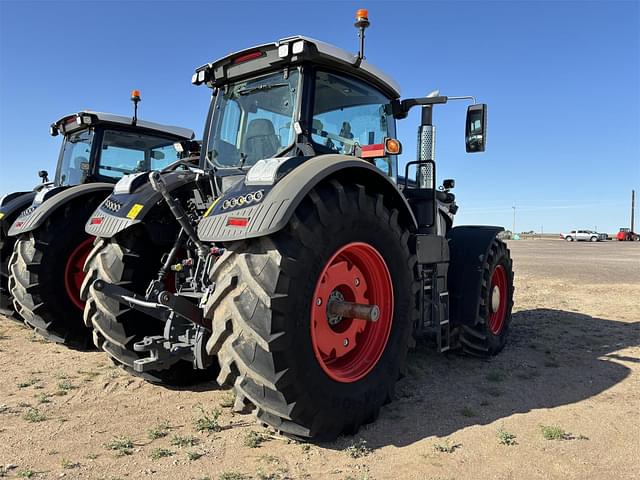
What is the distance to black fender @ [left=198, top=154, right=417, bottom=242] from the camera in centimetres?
261

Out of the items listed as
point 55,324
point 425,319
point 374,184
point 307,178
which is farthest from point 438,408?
point 55,324

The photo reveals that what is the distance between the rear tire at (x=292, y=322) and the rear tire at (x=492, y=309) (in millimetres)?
2040

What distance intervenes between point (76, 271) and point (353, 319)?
3683 millimetres

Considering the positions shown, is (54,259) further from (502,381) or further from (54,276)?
(502,381)

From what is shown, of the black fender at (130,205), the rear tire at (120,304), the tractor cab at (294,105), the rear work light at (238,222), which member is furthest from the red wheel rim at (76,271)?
the rear work light at (238,222)

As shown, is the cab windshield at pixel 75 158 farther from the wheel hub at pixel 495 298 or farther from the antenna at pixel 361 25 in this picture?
the wheel hub at pixel 495 298

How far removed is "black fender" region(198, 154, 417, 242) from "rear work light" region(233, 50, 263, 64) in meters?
1.17

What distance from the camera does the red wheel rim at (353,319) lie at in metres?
3.10

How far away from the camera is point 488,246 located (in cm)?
500

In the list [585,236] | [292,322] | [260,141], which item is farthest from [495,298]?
[585,236]

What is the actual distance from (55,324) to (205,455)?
3249 millimetres

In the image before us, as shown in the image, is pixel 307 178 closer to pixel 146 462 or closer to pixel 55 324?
pixel 146 462

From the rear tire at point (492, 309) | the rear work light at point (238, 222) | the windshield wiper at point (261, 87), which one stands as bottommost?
the rear tire at point (492, 309)

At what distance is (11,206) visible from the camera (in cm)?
666
